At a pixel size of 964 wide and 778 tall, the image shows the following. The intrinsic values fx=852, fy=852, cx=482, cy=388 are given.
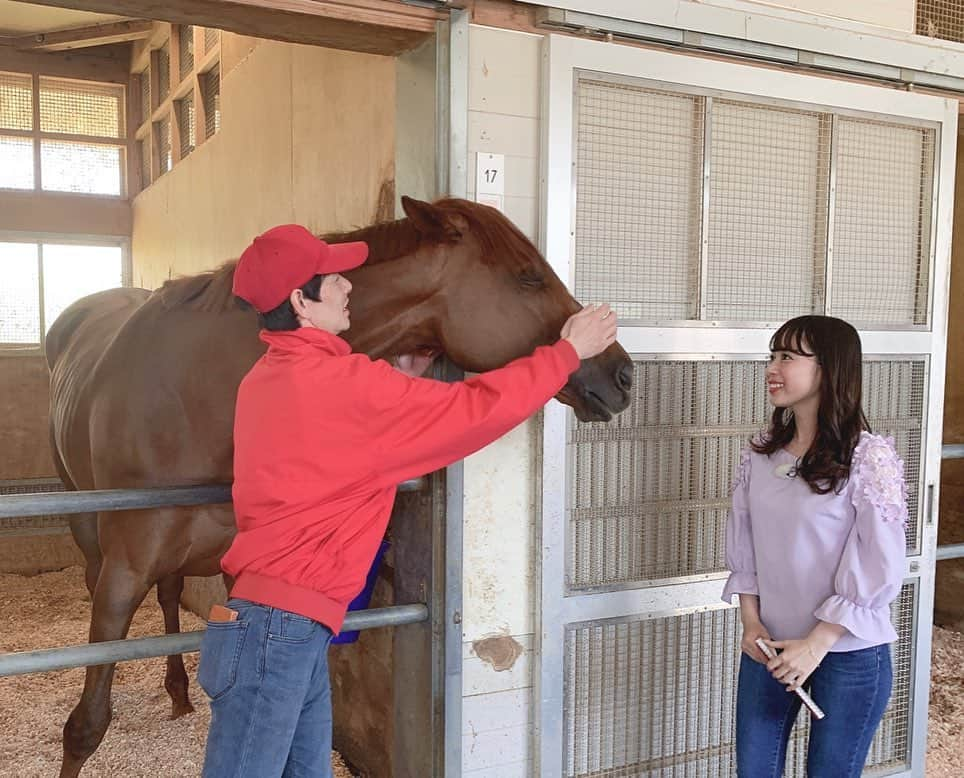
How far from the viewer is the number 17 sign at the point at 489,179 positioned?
188 cm

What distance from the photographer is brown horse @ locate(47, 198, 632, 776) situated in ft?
5.58

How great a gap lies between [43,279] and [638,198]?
22.0 feet

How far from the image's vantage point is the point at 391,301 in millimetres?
1719

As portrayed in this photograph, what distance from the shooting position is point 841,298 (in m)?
2.35

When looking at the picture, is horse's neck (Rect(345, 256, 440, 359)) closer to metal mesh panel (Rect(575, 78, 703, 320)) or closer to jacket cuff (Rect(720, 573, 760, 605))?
metal mesh panel (Rect(575, 78, 703, 320))

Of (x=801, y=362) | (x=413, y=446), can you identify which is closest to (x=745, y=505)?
(x=801, y=362)

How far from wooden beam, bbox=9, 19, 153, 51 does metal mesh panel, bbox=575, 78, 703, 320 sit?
5588 millimetres

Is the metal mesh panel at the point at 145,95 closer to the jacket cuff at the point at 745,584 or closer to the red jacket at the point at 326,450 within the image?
the red jacket at the point at 326,450

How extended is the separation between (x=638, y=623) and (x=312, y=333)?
49.8 inches

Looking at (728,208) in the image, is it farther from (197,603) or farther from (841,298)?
(197,603)

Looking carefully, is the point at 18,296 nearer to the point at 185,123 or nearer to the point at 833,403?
the point at 185,123

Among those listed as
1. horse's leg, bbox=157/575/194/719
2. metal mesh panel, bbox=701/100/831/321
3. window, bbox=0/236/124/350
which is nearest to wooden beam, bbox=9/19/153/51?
window, bbox=0/236/124/350

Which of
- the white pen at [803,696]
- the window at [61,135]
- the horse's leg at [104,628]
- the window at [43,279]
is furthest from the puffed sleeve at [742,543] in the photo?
the window at [61,135]

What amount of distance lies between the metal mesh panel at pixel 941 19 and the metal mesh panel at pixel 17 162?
23.8 feet
